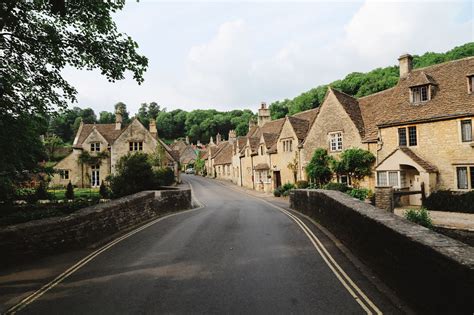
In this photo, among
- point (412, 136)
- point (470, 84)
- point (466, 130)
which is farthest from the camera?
point (412, 136)

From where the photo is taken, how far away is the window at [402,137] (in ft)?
80.6

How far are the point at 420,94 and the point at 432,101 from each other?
1273 millimetres

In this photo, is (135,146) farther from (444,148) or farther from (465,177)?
(465,177)

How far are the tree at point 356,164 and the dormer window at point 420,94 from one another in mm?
5602

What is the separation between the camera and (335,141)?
98.3 ft

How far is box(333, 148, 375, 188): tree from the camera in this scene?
2656cm

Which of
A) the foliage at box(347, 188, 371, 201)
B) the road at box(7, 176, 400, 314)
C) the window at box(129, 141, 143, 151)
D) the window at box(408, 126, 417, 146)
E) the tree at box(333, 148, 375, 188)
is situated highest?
the window at box(129, 141, 143, 151)

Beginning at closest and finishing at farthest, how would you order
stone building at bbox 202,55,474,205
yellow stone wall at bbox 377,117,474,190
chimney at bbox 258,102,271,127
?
yellow stone wall at bbox 377,117,474,190
stone building at bbox 202,55,474,205
chimney at bbox 258,102,271,127

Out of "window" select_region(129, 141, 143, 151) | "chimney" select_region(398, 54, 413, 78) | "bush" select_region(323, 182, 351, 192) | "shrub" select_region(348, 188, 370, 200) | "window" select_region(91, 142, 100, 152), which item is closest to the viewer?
"shrub" select_region(348, 188, 370, 200)

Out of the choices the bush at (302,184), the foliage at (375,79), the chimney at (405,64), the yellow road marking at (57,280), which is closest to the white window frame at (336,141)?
the bush at (302,184)

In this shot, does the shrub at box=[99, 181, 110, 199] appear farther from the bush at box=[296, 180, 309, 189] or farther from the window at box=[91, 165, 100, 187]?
the bush at box=[296, 180, 309, 189]

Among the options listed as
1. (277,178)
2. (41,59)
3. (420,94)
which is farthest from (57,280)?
(277,178)

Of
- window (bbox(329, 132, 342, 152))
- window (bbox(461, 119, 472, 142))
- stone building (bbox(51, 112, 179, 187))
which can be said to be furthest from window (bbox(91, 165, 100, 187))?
window (bbox(461, 119, 472, 142))

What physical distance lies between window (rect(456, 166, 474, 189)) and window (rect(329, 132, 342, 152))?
9935mm
